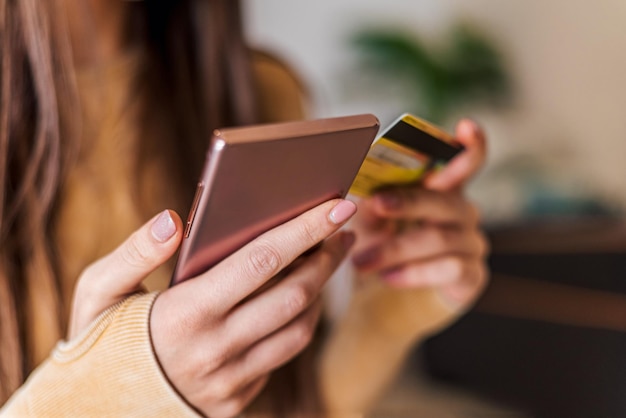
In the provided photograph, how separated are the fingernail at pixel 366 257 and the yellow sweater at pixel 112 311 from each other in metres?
0.09

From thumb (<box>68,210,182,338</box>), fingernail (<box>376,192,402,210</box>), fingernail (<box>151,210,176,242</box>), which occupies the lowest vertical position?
fingernail (<box>376,192,402,210</box>)

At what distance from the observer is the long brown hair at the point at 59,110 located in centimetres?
53

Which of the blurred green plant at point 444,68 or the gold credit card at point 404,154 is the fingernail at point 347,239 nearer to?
the gold credit card at point 404,154

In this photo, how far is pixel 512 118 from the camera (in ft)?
5.53

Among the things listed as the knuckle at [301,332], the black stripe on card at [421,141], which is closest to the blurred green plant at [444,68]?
the black stripe on card at [421,141]

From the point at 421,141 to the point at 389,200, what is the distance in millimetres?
107

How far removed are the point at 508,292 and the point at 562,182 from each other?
0.38 meters

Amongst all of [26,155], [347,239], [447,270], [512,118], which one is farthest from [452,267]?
[512,118]

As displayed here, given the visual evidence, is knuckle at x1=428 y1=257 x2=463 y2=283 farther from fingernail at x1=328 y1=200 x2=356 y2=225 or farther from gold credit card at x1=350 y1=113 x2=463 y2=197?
fingernail at x1=328 y1=200 x2=356 y2=225

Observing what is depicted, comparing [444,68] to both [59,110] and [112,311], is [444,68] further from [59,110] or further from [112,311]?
[112,311]

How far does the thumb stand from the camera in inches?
12.4

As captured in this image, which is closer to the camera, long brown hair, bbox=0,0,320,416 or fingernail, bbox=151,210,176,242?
fingernail, bbox=151,210,176,242

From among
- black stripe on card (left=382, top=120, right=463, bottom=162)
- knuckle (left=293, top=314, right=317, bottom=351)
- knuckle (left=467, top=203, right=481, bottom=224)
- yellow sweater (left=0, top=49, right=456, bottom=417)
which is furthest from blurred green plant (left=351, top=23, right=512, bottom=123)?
knuckle (left=293, top=314, right=317, bottom=351)

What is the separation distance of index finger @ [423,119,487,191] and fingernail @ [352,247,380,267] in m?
0.08
